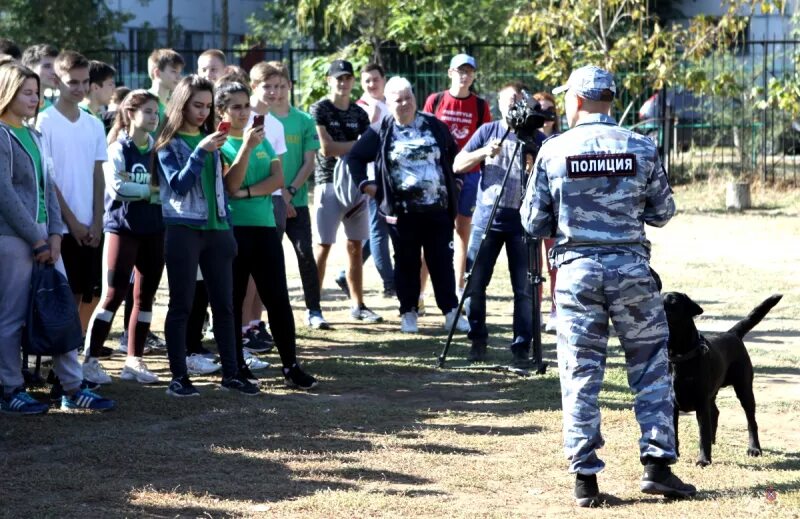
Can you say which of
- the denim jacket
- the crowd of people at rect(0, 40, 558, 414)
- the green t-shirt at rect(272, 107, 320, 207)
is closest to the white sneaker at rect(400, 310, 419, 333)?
the crowd of people at rect(0, 40, 558, 414)

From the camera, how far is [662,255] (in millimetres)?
13922

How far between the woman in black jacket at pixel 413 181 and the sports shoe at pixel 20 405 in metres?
3.35

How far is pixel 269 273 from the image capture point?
7.54 metres

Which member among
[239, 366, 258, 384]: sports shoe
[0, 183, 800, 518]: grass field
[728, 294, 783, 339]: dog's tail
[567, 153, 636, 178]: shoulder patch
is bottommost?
[0, 183, 800, 518]: grass field

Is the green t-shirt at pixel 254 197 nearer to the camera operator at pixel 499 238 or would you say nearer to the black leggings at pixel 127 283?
the black leggings at pixel 127 283

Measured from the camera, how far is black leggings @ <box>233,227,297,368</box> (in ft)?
24.8

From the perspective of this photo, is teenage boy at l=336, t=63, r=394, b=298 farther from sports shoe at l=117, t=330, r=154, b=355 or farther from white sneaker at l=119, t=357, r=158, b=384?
white sneaker at l=119, t=357, r=158, b=384

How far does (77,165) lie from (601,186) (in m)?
3.71

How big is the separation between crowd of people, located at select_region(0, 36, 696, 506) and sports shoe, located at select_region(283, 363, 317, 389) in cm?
2

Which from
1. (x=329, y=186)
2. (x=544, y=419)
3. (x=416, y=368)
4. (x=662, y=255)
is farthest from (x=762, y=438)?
(x=662, y=255)

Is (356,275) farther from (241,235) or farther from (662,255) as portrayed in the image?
(662,255)

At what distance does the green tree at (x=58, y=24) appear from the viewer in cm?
2659

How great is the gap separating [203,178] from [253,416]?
4.60 ft

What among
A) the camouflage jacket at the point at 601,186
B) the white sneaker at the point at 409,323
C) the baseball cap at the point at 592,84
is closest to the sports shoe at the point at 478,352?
the white sneaker at the point at 409,323
